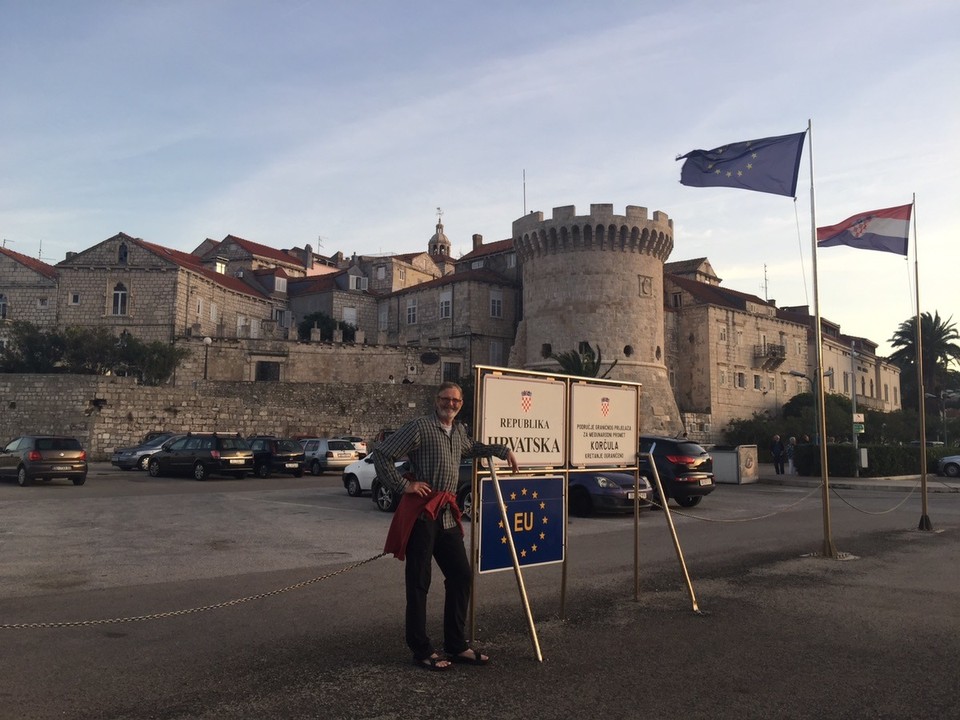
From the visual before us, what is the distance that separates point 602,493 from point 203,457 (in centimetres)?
1543

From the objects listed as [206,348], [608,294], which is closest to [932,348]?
[608,294]

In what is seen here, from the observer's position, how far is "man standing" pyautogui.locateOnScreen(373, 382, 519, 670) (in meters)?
5.32

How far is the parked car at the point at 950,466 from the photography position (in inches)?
1252

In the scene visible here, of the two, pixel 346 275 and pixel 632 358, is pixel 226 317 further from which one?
pixel 632 358

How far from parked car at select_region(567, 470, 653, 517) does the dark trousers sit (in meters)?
9.65

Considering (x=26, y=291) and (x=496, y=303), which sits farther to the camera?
(x=496, y=303)

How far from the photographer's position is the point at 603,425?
7.69 m

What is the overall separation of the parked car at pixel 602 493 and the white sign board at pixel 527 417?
26.6ft

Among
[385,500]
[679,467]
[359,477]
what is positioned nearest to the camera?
[385,500]

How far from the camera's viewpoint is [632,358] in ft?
163

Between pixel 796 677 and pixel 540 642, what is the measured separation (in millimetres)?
1867

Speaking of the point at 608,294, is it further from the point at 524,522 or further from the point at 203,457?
the point at 524,522

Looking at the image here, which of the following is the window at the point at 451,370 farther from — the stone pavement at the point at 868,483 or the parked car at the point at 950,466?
the parked car at the point at 950,466

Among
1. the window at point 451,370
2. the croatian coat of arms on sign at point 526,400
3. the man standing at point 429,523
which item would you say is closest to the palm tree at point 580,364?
the window at point 451,370
